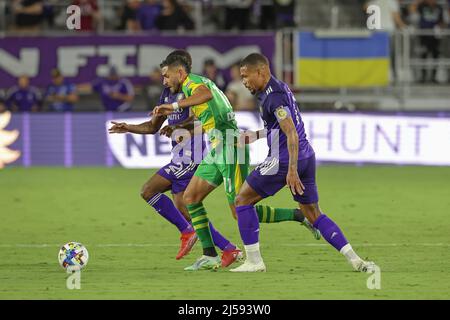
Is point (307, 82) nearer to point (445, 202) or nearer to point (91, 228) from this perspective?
point (445, 202)

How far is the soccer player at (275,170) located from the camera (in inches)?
406

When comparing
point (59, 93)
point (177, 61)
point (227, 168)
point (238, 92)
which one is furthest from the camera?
point (59, 93)

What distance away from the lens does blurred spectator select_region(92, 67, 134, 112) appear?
77.7ft

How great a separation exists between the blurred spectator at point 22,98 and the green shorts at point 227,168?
13243mm

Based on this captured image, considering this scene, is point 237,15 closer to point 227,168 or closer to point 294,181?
point 227,168

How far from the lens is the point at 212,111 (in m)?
11.1

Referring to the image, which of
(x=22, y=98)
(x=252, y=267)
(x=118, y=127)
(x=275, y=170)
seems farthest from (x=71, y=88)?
(x=275, y=170)

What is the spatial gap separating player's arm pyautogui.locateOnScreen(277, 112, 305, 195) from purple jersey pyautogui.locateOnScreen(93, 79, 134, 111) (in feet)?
45.3

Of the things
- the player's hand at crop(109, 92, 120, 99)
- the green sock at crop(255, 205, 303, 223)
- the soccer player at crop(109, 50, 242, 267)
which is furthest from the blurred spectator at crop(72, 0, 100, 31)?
the green sock at crop(255, 205, 303, 223)

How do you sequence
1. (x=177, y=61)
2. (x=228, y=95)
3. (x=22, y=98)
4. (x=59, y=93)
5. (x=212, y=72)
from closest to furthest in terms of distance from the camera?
(x=177, y=61), (x=212, y=72), (x=228, y=95), (x=22, y=98), (x=59, y=93)

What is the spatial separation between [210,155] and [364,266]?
1949mm

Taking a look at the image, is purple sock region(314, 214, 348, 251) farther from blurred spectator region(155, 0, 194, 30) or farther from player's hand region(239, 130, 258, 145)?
blurred spectator region(155, 0, 194, 30)

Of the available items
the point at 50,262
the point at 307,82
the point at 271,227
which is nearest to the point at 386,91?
the point at 307,82

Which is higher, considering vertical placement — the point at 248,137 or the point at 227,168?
the point at 248,137
